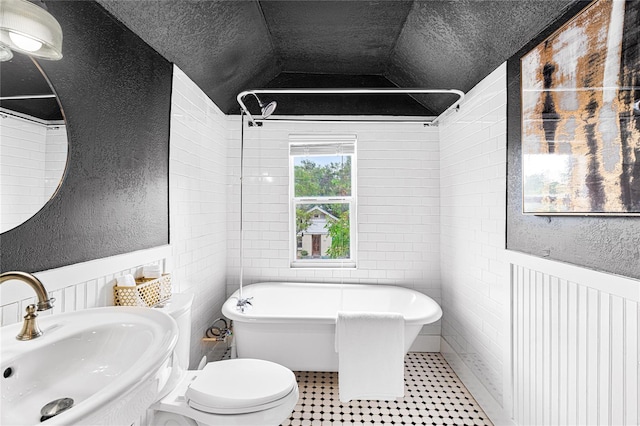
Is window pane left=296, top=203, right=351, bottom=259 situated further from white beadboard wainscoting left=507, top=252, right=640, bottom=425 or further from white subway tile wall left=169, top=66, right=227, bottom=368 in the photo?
white beadboard wainscoting left=507, top=252, right=640, bottom=425

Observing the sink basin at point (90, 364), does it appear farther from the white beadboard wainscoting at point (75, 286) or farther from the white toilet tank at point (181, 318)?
the white toilet tank at point (181, 318)

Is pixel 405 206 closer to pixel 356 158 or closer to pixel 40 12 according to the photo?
pixel 356 158

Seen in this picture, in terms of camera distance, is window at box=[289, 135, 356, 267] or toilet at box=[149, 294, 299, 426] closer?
toilet at box=[149, 294, 299, 426]

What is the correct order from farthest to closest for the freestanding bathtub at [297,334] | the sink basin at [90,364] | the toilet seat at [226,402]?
the freestanding bathtub at [297,334]
the toilet seat at [226,402]
the sink basin at [90,364]

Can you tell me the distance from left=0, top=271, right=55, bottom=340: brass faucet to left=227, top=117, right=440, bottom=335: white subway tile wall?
2.31m

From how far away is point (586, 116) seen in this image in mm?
1367

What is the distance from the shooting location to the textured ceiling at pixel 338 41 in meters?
1.79

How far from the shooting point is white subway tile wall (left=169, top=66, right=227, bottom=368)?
2184 mm

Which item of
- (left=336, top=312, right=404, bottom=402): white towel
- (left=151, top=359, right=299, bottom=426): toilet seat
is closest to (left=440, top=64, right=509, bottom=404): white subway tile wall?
(left=336, top=312, right=404, bottom=402): white towel

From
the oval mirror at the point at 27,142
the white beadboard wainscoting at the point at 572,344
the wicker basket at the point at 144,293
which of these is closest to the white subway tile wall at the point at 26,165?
the oval mirror at the point at 27,142

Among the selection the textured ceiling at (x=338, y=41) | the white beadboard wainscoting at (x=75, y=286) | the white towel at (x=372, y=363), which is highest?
the textured ceiling at (x=338, y=41)

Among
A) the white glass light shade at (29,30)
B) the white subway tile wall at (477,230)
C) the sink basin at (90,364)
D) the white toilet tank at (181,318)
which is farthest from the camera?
the white subway tile wall at (477,230)

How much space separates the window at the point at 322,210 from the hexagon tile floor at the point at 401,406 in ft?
3.75

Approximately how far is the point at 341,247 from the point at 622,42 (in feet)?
8.37
